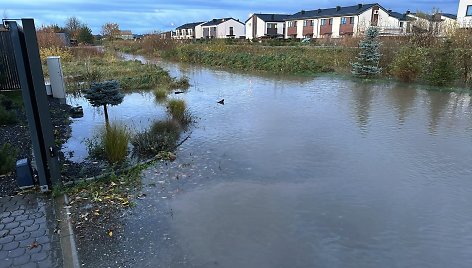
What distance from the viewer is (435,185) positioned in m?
5.45

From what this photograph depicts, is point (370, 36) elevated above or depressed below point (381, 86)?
above

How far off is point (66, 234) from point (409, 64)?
15.4 m

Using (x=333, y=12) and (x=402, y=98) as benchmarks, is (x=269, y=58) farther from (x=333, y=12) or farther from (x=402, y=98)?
(x=333, y=12)

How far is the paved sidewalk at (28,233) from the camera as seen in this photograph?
11.9 feet

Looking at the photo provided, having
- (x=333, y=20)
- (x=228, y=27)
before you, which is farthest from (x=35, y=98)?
(x=228, y=27)

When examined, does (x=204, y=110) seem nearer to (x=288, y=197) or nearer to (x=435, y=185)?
(x=288, y=197)

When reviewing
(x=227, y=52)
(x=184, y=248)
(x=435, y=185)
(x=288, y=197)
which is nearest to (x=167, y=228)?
(x=184, y=248)

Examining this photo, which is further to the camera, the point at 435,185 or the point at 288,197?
the point at 435,185

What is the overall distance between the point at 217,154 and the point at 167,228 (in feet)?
9.01

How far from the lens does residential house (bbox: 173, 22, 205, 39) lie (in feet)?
243

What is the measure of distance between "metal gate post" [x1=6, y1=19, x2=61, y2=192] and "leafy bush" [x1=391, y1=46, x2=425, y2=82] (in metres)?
14.9

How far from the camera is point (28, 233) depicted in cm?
410

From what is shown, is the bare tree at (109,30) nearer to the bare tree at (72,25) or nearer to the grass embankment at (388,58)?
the bare tree at (72,25)

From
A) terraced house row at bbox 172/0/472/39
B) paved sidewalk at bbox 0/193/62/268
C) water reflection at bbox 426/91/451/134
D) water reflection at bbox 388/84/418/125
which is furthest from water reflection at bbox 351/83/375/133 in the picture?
terraced house row at bbox 172/0/472/39
